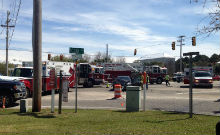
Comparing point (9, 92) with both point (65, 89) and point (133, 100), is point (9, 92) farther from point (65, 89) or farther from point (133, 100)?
point (133, 100)

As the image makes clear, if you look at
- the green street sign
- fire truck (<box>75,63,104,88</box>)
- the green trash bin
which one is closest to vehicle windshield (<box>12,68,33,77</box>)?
the green street sign

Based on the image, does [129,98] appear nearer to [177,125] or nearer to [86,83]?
[177,125]

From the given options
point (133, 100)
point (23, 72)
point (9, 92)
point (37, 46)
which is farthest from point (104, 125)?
point (23, 72)

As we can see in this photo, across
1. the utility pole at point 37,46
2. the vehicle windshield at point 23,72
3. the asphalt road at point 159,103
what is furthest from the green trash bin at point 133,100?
the vehicle windshield at point 23,72

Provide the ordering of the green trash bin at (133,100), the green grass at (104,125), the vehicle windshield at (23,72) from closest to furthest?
the green grass at (104,125) → the green trash bin at (133,100) → the vehicle windshield at (23,72)

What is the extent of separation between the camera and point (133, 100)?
12336mm

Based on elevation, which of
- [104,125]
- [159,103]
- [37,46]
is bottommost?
[159,103]

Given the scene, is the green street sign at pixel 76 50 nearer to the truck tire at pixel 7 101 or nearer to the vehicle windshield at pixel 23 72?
the truck tire at pixel 7 101

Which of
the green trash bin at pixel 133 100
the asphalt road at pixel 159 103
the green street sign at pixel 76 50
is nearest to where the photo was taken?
the green street sign at pixel 76 50

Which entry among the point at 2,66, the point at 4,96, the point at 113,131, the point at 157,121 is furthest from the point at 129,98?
the point at 2,66

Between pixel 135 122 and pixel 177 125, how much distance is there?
1.41 meters

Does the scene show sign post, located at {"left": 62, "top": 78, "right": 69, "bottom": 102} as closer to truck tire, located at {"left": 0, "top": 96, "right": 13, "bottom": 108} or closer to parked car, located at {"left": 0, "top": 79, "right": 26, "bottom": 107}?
Answer: parked car, located at {"left": 0, "top": 79, "right": 26, "bottom": 107}

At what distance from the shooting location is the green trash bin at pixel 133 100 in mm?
12266

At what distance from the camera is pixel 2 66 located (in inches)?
2165
